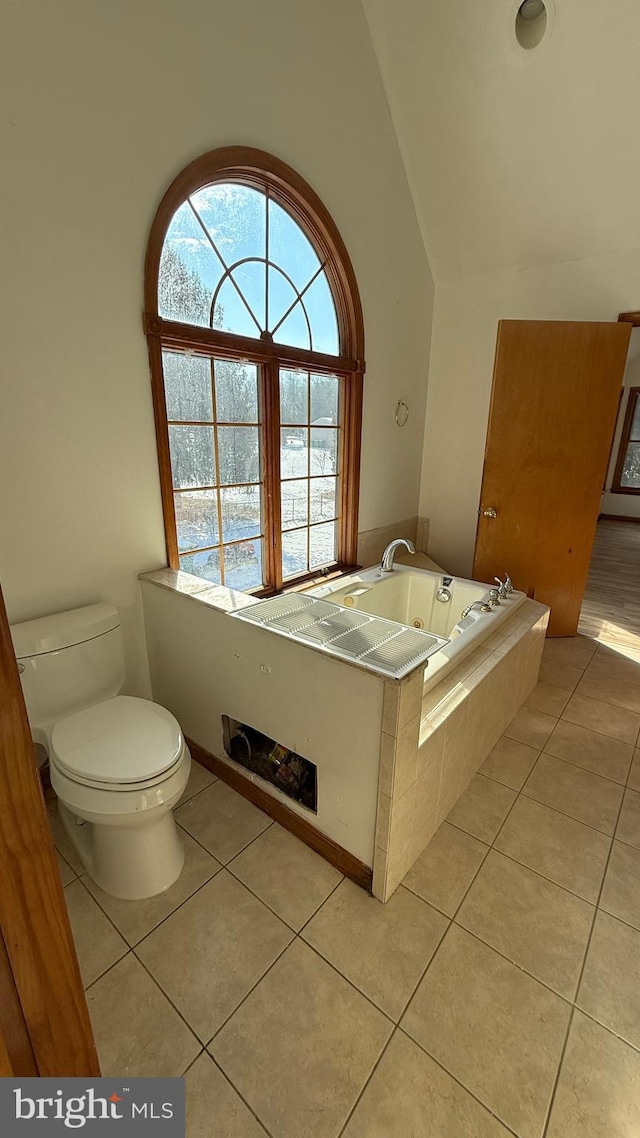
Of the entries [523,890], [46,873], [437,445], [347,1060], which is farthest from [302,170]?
[347,1060]

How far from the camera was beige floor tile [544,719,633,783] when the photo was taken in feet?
6.37

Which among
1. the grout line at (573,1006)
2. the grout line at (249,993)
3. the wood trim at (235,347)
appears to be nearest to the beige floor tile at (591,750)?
the grout line at (573,1006)

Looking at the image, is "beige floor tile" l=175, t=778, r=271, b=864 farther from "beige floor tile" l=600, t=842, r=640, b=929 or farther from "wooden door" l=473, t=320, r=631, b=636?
"wooden door" l=473, t=320, r=631, b=636

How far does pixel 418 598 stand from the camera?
273 cm

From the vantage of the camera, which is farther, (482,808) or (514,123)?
(514,123)

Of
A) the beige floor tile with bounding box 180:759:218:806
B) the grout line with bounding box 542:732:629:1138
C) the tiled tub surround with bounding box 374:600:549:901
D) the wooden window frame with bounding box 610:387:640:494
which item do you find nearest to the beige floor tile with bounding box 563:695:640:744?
the tiled tub surround with bounding box 374:600:549:901

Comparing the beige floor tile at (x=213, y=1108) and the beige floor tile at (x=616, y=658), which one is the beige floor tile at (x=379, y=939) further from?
the beige floor tile at (x=616, y=658)

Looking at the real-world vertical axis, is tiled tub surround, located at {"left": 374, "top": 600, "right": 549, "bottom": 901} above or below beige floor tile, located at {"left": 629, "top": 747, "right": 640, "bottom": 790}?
above

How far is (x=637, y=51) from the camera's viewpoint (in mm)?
1962

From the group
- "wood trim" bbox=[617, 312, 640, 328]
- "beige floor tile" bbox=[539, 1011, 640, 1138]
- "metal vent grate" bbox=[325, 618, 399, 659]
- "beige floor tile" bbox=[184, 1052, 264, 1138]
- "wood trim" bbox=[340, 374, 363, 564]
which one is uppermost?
"wood trim" bbox=[617, 312, 640, 328]

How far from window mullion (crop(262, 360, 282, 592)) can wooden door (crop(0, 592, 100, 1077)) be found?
74.0 inches

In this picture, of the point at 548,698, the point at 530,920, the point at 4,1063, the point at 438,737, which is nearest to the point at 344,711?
the point at 438,737

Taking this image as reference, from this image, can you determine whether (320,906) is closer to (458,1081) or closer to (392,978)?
(392,978)

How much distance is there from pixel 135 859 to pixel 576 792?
5.23 ft
